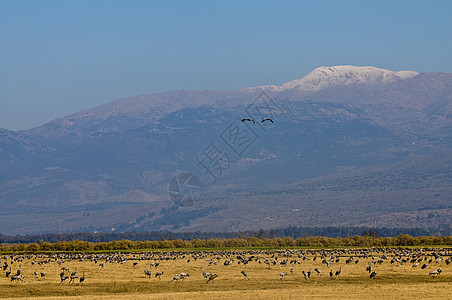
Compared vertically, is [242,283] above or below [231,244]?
above

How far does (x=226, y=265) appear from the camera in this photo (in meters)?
60.9

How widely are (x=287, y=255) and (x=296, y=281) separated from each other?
25.8 meters

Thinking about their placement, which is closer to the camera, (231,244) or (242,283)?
(242,283)

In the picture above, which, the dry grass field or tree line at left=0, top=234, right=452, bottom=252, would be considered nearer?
the dry grass field

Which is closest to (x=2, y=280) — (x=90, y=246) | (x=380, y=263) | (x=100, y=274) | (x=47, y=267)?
(x=100, y=274)

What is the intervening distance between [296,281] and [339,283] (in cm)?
296

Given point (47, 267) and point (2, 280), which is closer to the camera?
point (2, 280)

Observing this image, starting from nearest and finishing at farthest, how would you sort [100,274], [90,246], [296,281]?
1. [296,281]
2. [100,274]
3. [90,246]

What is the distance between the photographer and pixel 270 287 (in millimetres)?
44938

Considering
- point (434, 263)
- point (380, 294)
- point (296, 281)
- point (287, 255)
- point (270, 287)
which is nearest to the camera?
point (380, 294)

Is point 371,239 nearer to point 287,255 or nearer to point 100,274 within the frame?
point 287,255

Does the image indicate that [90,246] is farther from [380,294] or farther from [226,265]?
[380,294]

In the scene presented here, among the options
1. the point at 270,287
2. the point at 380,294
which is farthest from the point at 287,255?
the point at 380,294

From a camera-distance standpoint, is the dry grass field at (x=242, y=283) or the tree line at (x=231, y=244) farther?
the tree line at (x=231, y=244)
